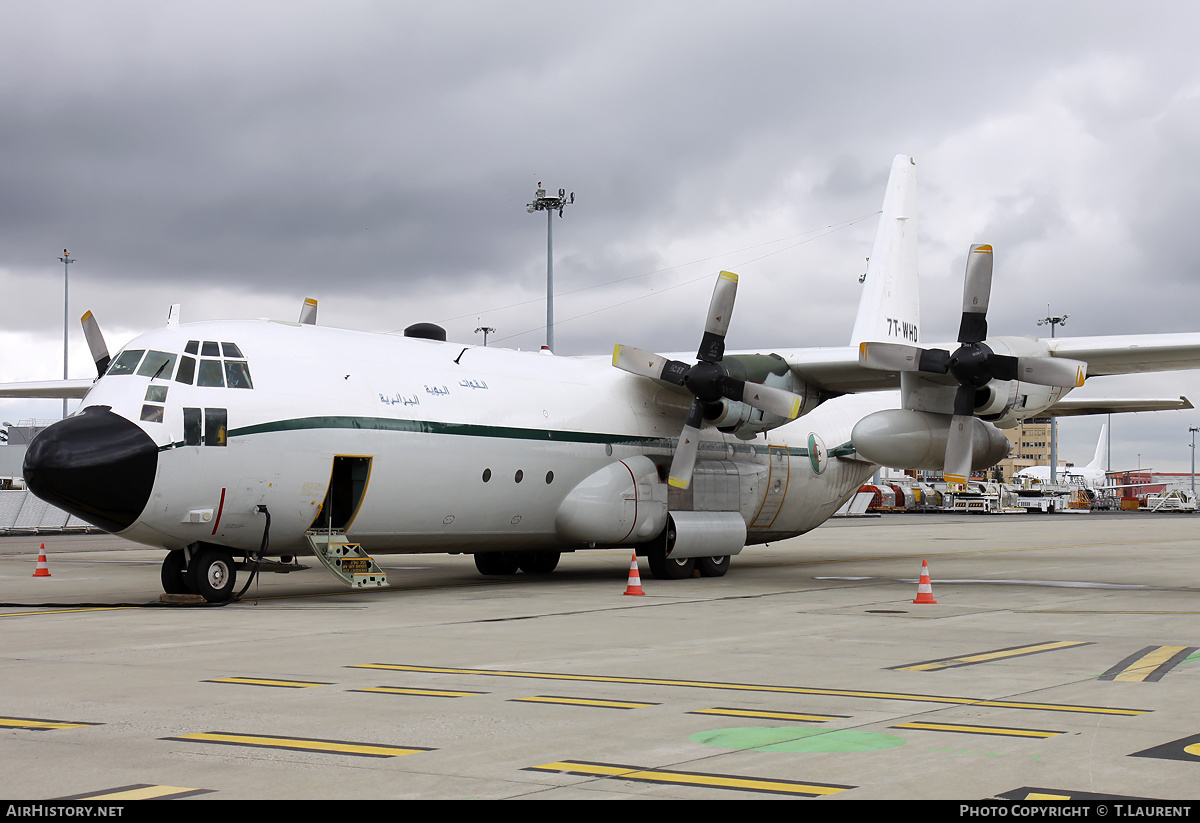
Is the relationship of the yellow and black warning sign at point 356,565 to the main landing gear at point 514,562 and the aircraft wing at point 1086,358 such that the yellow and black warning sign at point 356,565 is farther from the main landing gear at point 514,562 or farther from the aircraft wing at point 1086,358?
the aircraft wing at point 1086,358

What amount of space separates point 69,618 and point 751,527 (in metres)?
13.6

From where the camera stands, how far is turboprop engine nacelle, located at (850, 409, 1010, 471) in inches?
778

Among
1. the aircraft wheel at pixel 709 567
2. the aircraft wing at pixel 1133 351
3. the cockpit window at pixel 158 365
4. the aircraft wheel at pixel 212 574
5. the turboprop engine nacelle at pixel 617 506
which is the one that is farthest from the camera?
the aircraft wheel at pixel 709 567

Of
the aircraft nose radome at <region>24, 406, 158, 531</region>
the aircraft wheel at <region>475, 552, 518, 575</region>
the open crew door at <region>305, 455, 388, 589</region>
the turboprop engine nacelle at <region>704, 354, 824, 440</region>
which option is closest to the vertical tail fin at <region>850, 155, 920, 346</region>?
the turboprop engine nacelle at <region>704, 354, 824, 440</region>

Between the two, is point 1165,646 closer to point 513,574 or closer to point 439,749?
point 439,749

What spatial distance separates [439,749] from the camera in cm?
612

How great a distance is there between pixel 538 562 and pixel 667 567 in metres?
3.05

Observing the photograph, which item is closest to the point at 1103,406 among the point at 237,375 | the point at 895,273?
the point at 895,273

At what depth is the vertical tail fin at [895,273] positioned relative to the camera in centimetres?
2552

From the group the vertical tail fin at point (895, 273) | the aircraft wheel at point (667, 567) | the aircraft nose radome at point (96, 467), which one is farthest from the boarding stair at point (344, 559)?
the vertical tail fin at point (895, 273)

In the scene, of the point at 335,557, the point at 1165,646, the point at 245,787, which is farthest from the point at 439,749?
the point at 335,557

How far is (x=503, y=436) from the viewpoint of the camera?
720 inches

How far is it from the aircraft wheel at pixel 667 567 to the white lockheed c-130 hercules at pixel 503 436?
67mm

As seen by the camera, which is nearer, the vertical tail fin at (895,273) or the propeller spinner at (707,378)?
the propeller spinner at (707,378)
